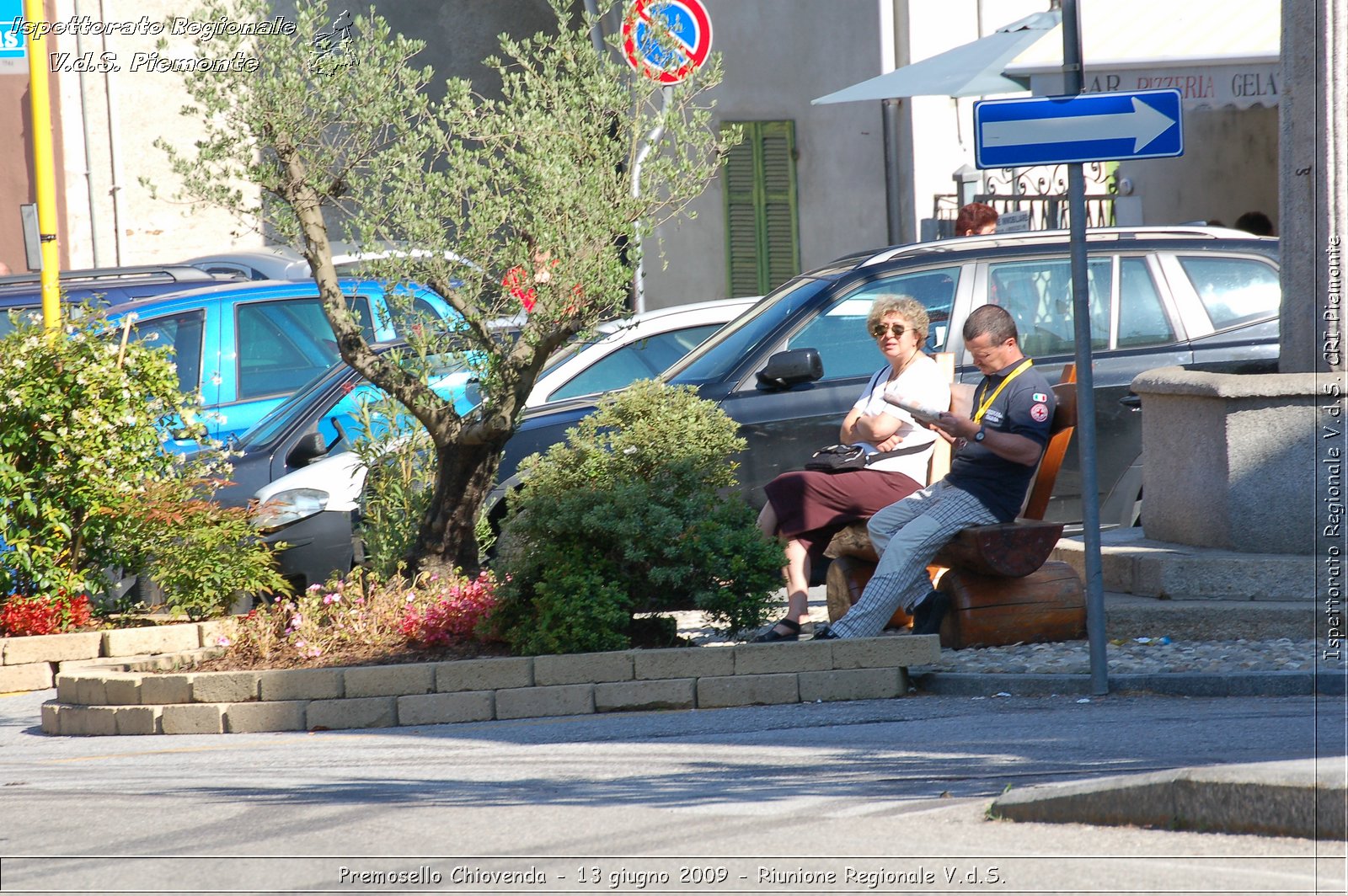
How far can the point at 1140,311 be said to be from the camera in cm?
973

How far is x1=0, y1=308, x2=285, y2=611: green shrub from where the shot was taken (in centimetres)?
918

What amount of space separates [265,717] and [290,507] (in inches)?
100

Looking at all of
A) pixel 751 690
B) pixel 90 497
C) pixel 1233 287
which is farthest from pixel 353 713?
pixel 1233 287

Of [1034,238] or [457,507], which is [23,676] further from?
[1034,238]

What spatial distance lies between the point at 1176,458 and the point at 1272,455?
1.92 ft

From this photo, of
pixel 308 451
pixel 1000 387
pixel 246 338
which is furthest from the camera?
pixel 246 338

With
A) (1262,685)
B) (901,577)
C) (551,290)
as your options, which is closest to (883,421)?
(901,577)

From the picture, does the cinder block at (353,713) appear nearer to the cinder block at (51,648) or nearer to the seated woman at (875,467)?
the seated woman at (875,467)

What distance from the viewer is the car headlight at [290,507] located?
384 inches

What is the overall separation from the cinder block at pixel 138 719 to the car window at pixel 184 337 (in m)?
4.40

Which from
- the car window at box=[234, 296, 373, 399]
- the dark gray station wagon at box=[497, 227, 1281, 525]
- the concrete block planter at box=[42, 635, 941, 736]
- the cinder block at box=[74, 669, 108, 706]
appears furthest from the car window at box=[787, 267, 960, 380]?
the cinder block at box=[74, 669, 108, 706]

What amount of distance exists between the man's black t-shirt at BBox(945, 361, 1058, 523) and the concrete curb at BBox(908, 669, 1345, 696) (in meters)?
0.91

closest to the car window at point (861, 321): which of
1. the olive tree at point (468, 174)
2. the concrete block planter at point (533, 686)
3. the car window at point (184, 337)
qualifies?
the olive tree at point (468, 174)

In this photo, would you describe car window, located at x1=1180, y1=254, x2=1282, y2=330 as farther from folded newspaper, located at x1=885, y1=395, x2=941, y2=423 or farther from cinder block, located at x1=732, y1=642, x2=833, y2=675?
cinder block, located at x1=732, y1=642, x2=833, y2=675
